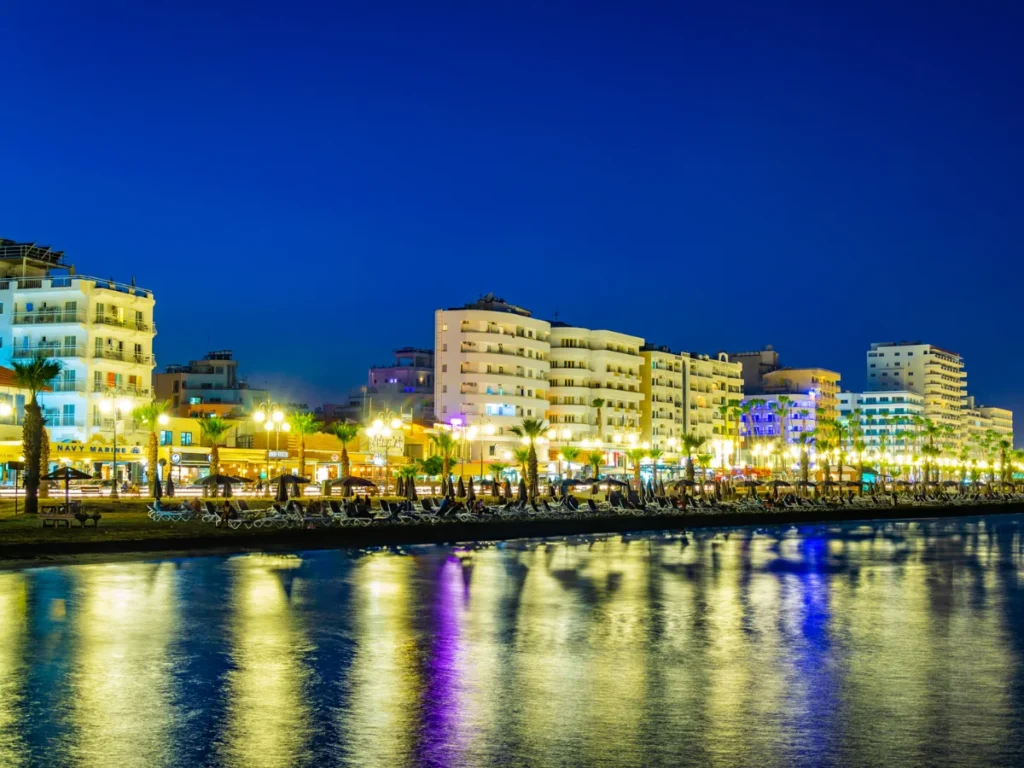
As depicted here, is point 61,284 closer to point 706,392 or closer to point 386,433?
point 386,433

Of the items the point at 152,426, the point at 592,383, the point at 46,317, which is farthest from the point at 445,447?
the point at 592,383

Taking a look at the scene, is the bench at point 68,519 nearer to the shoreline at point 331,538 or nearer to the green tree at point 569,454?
the shoreline at point 331,538

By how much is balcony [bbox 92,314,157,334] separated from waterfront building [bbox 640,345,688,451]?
199 feet

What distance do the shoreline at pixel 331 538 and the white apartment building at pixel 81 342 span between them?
1301 inches

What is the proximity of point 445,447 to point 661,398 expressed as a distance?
6004 centimetres

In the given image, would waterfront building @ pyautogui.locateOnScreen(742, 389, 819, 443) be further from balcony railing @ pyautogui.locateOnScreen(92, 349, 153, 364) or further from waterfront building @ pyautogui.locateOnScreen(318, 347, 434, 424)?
balcony railing @ pyautogui.locateOnScreen(92, 349, 153, 364)

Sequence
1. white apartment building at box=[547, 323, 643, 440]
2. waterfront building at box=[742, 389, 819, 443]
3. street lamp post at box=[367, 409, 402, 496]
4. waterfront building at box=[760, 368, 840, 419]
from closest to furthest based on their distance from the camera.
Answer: street lamp post at box=[367, 409, 402, 496], white apartment building at box=[547, 323, 643, 440], waterfront building at box=[742, 389, 819, 443], waterfront building at box=[760, 368, 840, 419]

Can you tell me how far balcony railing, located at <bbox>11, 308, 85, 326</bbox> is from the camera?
227 ft

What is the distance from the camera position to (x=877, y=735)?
918 centimetres

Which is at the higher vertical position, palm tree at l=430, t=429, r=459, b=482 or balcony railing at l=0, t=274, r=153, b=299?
balcony railing at l=0, t=274, r=153, b=299

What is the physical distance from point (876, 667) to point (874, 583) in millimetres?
11315

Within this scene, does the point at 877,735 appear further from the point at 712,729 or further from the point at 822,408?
the point at 822,408

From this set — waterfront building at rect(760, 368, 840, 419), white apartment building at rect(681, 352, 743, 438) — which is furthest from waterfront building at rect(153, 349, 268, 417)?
waterfront building at rect(760, 368, 840, 419)

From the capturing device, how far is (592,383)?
384ft
